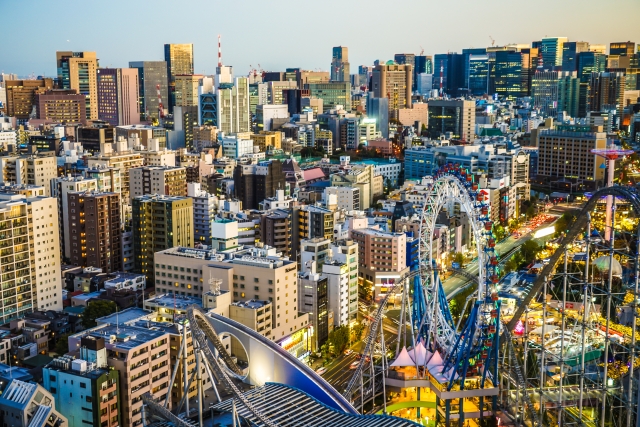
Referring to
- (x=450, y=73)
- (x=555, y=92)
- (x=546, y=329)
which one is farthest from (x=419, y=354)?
(x=450, y=73)

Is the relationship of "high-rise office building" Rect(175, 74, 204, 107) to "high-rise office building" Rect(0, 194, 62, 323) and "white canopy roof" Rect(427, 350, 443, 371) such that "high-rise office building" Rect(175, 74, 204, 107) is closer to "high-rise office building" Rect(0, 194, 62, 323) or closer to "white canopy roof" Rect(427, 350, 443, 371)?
"high-rise office building" Rect(0, 194, 62, 323)

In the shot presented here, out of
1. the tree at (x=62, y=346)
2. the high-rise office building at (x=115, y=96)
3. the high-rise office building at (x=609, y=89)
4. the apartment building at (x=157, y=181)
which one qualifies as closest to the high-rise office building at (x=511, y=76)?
the high-rise office building at (x=609, y=89)

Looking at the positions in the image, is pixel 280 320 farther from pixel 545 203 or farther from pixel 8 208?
pixel 545 203

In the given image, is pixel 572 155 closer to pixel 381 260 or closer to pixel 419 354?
pixel 381 260

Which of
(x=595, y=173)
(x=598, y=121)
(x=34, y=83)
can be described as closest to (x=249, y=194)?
(x=595, y=173)

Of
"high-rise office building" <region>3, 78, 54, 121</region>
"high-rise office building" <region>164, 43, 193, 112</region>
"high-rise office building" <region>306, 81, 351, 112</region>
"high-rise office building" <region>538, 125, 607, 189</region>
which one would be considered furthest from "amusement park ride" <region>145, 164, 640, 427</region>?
"high-rise office building" <region>164, 43, 193, 112</region>

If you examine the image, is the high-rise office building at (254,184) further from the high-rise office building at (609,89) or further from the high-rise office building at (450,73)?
the high-rise office building at (450,73)
